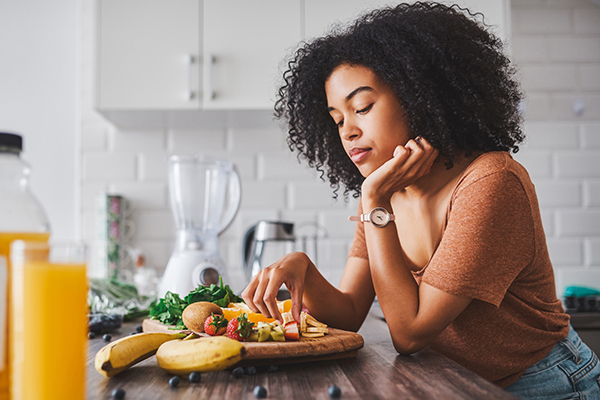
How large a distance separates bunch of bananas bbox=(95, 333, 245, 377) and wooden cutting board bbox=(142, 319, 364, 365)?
36mm

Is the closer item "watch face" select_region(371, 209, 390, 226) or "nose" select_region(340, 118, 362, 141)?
"watch face" select_region(371, 209, 390, 226)

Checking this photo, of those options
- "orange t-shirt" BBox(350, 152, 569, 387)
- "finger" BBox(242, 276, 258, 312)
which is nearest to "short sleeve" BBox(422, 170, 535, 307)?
"orange t-shirt" BBox(350, 152, 569, 387)

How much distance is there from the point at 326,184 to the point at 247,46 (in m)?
0.73

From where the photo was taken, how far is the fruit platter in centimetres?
63

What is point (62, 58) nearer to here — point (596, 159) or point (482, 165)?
point (482, 165)

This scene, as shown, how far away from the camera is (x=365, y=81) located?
108 centimetres

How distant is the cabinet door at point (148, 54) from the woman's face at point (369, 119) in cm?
105

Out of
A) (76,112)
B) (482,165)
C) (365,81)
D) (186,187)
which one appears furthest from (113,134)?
(482,165)

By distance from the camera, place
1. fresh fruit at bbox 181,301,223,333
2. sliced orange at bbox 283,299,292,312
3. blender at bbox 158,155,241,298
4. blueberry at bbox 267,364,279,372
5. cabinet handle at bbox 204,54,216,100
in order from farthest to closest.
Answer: cabinet handle at bbox 204,54,216,100, blender at bbox 158,155,241,298, sliced orange at bbox 283,299,292,312, fresh fruit at bbox 181,301,223,333, blueberry at bbox 267,364,279,372

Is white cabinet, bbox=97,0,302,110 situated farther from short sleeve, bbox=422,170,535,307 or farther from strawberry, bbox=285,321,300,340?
strawberry, bbox=285,321,300,340

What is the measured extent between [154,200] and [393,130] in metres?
1.52

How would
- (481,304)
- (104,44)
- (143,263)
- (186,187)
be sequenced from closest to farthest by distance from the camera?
1. (481,304)
2. (186,187)
3. (104,44)
4. (143,263)

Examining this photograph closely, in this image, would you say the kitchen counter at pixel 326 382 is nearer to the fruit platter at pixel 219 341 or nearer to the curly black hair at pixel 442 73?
the fruit platter at pixel 219 341

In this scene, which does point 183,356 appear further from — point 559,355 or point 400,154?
point 559,355
